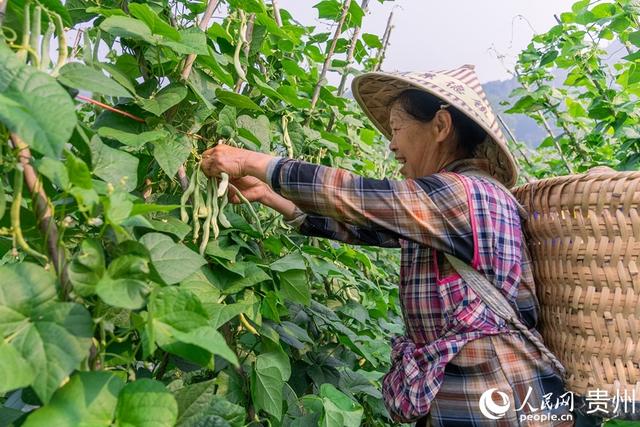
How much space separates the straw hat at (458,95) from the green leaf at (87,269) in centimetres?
72

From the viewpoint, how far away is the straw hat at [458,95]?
1124 millimetres

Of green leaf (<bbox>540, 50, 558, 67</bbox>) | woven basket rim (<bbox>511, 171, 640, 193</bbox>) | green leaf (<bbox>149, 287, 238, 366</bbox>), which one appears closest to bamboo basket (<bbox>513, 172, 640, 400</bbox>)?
woven basket rim (<bbox>511, 171, 640, 193</bbox>)

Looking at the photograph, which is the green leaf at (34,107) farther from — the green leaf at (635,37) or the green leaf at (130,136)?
the green leaf at (635,37)

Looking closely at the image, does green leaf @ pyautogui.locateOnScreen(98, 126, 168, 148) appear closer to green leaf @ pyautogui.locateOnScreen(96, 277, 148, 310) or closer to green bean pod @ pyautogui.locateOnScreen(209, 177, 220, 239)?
green bean pod @ pyautogui.locateOnScreen(209, 177, 220, 239)

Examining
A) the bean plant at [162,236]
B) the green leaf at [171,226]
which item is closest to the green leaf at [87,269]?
the bean plant at [162,236]

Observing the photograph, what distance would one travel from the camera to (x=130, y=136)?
0.87m

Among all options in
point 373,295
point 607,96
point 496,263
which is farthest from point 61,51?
point 607,96

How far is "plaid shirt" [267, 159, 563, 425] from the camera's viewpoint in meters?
1.00

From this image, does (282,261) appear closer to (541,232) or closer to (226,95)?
(226,95)

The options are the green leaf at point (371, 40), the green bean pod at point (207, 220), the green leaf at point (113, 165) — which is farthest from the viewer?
the green leaf at point (371, 40)

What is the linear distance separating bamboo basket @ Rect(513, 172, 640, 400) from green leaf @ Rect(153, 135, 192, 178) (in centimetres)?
63
